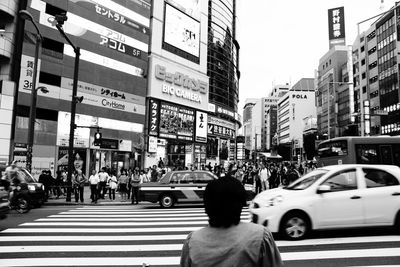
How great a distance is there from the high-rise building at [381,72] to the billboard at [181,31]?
27.1m

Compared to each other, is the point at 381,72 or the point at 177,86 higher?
the point at 381,72

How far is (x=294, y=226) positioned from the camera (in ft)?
26.4

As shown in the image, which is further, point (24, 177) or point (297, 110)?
point (297, 110)

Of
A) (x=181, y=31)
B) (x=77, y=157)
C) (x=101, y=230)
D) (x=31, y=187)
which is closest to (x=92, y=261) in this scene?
(x=101, y=230)

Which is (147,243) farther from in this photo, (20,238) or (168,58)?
(168,58)

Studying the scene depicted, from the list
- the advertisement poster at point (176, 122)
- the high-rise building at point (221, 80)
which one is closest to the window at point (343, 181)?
the advertisement poster at point (176, 122)

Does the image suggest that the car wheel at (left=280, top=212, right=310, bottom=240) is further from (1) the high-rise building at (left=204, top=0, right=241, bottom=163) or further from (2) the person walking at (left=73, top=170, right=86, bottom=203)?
(1) the high-rise building at (left=204, top=0, right=241, bottom=163)

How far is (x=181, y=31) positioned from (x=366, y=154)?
1497 inches

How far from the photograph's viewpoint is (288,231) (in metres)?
8.06

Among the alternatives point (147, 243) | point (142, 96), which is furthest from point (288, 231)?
point (142, 96)

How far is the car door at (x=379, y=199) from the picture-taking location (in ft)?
26.9

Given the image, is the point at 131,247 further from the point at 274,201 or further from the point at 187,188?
the point at 187,188

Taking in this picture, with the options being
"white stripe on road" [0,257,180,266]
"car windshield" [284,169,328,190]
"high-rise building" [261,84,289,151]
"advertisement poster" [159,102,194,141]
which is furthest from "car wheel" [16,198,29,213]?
"high-rise building" [261,84,289,151]

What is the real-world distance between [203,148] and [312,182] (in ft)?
149
